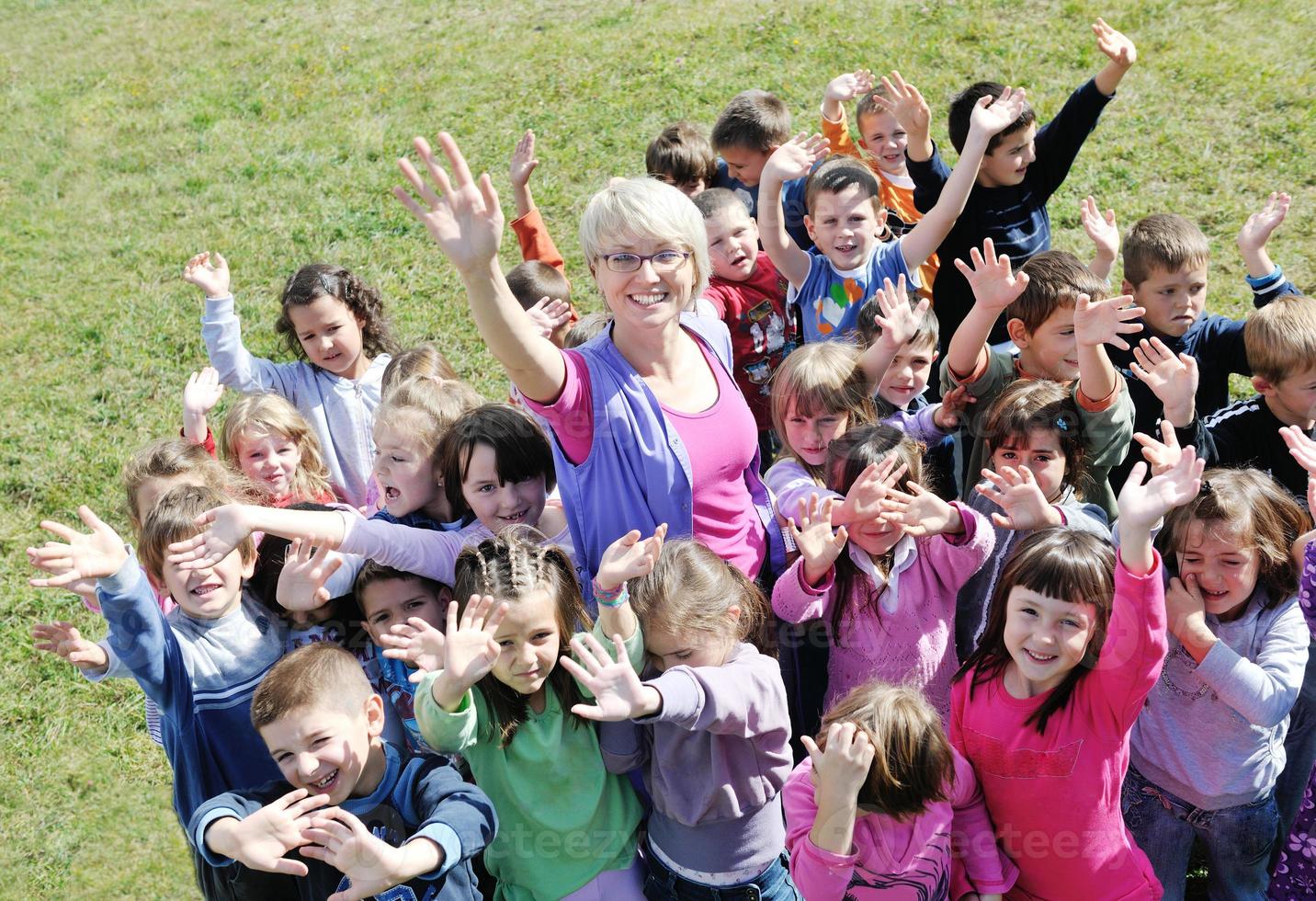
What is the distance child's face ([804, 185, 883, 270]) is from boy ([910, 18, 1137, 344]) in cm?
75

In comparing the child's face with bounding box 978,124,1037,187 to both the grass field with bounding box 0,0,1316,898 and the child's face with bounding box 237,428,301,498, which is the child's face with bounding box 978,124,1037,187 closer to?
the grass field with bounding box 0,0,1316,898

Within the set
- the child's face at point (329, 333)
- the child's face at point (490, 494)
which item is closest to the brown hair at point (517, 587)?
the child's face at point (490, 494)

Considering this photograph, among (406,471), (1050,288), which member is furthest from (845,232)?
(406,471)

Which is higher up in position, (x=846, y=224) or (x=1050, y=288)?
(x=846, y=224)

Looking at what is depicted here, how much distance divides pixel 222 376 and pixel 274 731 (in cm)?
235

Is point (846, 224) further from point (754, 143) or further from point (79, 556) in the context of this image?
point (79, 556)

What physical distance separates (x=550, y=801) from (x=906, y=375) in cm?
208

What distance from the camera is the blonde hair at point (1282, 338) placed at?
153 inches

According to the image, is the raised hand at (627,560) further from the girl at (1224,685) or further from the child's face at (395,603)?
the girl at (1224,685)

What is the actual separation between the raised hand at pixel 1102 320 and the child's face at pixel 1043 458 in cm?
33

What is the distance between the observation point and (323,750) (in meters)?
2.82

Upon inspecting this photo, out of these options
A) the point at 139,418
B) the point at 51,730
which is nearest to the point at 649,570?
the point at 51,730

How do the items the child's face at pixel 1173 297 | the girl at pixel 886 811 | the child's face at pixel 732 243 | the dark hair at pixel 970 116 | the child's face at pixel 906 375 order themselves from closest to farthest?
the girl at pixel 886 811 → the child's face at pixel 906 375 → the child's face at pixel 1173 297 → the child's face at pixel 732 243 → the dark hair at pixel 970 116

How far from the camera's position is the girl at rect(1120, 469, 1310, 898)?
3.13 metres
